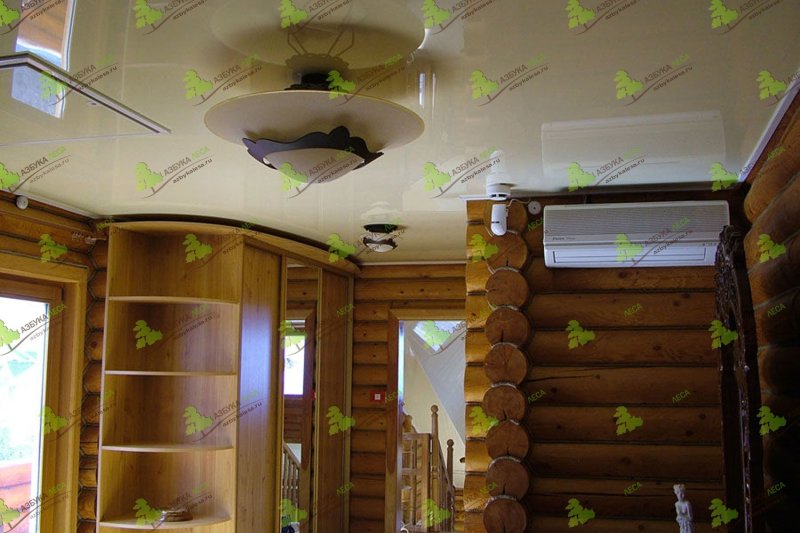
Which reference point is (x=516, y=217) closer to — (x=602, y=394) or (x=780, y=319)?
(x=602, y=394)

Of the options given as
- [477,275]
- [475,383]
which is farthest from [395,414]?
[477,275]

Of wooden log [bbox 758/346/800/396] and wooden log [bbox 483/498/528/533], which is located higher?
wooden log [bbox 758/346/800/396]

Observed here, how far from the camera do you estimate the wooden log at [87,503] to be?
5105mm

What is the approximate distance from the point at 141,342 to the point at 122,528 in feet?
3.83

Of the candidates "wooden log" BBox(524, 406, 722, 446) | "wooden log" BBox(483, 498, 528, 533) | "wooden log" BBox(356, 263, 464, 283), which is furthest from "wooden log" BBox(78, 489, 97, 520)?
"wooden log" BBox(356, 263, 464, 283)

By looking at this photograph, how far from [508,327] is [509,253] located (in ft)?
1.27

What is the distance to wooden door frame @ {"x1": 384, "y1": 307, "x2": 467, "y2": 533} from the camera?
703 cm

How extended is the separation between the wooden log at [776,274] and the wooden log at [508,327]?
1129mm

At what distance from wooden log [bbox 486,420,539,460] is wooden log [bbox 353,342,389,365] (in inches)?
122

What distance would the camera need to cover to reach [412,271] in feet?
23.7

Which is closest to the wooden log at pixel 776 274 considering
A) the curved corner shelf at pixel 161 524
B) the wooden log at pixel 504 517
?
the wooden log at pixel 504 517

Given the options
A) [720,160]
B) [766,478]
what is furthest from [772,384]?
[720,160]

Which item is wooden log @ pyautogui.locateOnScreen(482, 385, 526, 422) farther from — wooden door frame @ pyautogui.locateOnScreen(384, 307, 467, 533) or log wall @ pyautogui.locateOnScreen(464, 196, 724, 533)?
wooden door frame @ pyautogui.locateOnScreen(384, 307, 467, 533)

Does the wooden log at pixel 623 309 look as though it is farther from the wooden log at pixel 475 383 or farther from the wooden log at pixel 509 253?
the wooden log at pixel 475 383
